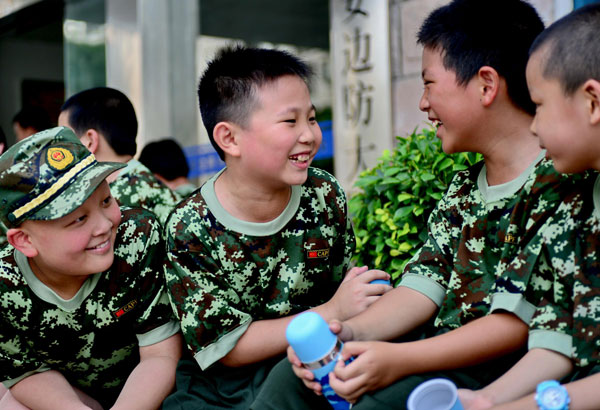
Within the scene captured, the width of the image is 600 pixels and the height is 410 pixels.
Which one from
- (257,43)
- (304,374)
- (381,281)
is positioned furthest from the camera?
(257,43)

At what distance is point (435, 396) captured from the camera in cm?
178

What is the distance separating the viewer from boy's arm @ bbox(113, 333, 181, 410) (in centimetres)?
254

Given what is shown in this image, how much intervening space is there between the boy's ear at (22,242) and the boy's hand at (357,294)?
1.06m

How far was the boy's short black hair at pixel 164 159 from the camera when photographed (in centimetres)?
575

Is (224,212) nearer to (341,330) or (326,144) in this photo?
(341,330)

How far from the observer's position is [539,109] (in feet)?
6.25

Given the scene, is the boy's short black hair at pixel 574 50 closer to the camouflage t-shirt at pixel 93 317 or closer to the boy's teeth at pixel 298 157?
the boy's teeth at pixel 298 157

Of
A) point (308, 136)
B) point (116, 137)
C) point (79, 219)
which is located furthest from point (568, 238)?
point (116, 137)

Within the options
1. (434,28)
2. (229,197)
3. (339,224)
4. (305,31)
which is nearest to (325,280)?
(339,224)

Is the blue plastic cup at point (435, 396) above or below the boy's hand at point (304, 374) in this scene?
above

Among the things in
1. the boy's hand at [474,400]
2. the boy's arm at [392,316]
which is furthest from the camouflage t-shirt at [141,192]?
the boy's hand at [474,400]

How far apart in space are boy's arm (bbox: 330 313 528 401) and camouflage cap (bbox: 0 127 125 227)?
1.11 m

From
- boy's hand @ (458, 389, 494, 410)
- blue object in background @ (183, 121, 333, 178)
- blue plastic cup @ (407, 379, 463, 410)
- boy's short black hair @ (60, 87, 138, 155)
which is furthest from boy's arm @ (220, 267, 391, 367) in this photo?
blue object in background @ (183, 121, 333, 178)

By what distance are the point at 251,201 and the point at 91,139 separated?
1.90m
